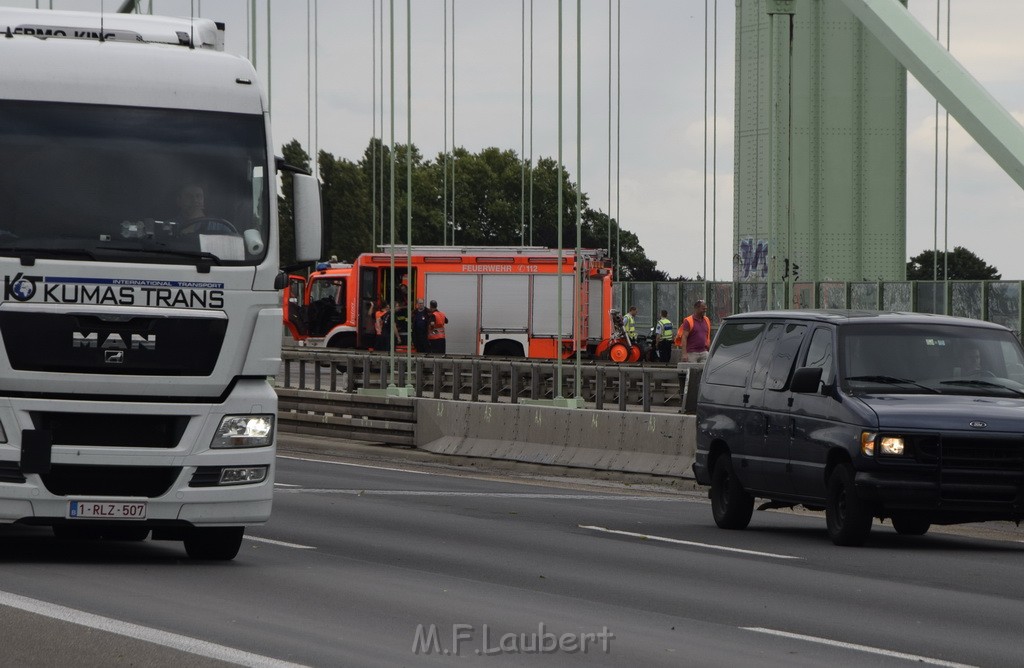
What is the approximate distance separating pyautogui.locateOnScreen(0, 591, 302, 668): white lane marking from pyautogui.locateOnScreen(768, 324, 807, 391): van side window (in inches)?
301

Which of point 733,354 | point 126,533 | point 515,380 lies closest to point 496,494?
point 733,354

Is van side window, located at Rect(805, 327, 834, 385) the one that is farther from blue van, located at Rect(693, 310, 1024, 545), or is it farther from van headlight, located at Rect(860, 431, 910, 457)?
van headlight, located at Rect(860, 431, 910, 457)

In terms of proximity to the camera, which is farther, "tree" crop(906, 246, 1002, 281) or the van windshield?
"tree" crop(906, 246, 1002, 281)

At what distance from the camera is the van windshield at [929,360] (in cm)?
1513

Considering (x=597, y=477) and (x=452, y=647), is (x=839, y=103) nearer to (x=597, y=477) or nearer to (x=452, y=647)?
(x=597, y=477)

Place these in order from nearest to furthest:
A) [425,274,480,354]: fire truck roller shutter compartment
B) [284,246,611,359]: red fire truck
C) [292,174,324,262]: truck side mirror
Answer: [292,174,324,262]: truck side mirror
[284,246,611,359]: red fire truck
[425,274,480,354]: fire truck roller shutter compartment

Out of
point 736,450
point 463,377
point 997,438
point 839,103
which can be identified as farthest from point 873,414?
point 839,103

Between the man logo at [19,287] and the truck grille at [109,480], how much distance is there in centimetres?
103

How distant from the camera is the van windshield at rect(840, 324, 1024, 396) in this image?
1513 centimetres

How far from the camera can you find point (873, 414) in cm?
1455

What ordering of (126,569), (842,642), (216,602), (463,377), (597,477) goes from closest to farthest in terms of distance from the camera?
(842,642) < (216,602) < (126,569) < (597,477) < (463,377)

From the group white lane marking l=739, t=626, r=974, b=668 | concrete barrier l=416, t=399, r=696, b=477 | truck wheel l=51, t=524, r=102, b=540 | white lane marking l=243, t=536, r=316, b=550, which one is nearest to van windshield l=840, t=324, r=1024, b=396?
white lane marking l=243, t=536, r=316, b=550

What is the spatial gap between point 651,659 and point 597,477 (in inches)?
636

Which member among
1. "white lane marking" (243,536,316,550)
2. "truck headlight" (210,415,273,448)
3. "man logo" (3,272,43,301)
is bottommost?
"white lane marking" (243,536,316,550)
